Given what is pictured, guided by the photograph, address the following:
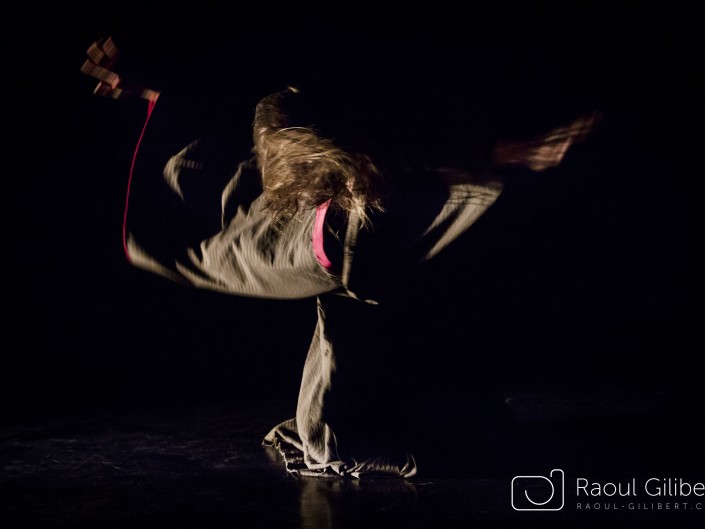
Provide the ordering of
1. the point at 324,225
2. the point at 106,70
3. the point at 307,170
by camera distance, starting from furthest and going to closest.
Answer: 1. the point at 106,70
2. the point at 324,225
3. the point at 307,170

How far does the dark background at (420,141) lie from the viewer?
1757mm

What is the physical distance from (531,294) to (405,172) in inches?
18.2

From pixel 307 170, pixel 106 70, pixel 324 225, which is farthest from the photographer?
pixel 106 70

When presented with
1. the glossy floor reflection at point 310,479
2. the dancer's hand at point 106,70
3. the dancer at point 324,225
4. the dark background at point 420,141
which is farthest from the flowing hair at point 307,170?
the glossy floor reflection at point 310,479

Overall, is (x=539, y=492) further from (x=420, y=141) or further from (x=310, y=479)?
(x=420, y=141)

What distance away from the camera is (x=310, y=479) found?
183 cm

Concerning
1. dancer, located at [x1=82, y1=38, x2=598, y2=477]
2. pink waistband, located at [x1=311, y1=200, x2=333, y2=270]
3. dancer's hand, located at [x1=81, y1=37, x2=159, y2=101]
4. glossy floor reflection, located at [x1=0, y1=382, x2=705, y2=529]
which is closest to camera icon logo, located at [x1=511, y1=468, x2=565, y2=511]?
glossy floor reflection, located at [x1=0, y1=382, x2=705, y2=529]

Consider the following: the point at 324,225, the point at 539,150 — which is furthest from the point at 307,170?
the point at 539,150

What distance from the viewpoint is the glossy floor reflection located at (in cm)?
A: 158

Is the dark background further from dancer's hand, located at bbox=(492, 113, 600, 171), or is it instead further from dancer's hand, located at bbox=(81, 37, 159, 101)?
dancer's hand, located at bbox=(81, 37, 159, 101)

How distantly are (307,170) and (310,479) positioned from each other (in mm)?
679

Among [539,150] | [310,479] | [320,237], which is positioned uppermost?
[539,150]

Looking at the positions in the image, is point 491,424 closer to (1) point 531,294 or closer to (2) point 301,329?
(1) point 531,294

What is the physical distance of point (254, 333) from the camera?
10.8ft
